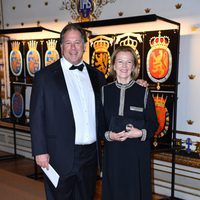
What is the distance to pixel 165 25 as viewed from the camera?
2.88 m

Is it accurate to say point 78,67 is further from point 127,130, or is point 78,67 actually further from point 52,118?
point 127,130

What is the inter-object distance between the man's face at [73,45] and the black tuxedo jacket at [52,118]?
0.44ft

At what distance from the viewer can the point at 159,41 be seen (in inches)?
109

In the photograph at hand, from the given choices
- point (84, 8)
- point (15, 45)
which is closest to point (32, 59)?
point (15, 45)

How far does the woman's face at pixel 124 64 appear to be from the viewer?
1.77 meters

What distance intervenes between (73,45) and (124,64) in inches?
13.2

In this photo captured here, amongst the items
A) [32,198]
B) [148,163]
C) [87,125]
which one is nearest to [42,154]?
[87,125]

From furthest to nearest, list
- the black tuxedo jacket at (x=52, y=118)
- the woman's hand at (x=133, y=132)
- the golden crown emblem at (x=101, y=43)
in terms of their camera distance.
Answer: the golden crown emblem at (x=101, y=43) → the black tuxedo jacket at (x=52, y=118) → the woman's hand at (x=133, y=132)

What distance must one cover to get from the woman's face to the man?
0.25 m

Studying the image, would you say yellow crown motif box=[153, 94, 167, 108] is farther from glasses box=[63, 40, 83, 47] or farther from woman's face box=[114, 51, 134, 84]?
glasses box=[63, 40, 83, 47]

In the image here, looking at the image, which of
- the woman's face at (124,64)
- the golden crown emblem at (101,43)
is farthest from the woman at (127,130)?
the golden crown emblem at (101,43)

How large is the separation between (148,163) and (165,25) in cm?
152

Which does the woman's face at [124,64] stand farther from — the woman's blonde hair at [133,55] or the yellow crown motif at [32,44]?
the yellow crown motif at [32,44]

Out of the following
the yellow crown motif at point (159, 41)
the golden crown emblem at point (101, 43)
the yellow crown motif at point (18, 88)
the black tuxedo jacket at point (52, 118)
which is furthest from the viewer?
the yellow crown motif at point (18, 88)
